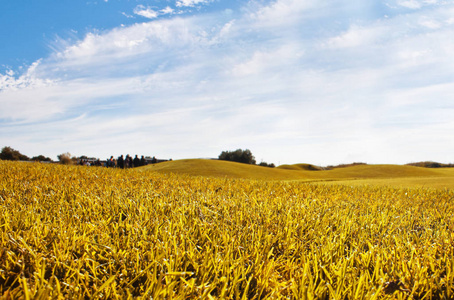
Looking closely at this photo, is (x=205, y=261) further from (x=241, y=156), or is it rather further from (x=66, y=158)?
(x=241, y=156)

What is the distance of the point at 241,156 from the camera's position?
2982 inches

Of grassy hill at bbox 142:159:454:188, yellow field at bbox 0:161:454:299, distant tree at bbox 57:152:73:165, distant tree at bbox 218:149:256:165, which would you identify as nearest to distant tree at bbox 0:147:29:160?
Result: distant tree at bbox 57:152:73:165

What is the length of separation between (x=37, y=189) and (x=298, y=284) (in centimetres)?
540

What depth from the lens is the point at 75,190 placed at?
5.84 metres

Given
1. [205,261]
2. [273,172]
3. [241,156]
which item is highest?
[241,156]

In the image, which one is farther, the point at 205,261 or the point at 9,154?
the point at 9,154

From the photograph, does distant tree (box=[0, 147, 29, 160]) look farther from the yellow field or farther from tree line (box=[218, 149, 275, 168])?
the yellow field

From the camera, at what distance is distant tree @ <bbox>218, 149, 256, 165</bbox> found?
7519 cm

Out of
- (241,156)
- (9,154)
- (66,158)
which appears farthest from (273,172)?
(9,154)

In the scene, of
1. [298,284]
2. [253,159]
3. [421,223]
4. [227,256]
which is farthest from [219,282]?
[253,159]

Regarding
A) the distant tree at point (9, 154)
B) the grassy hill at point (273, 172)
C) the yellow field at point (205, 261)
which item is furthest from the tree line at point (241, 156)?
the yellow field at point (205, 261)

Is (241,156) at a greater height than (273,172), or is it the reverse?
(241,156)

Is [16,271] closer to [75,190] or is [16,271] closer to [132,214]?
[132,214]

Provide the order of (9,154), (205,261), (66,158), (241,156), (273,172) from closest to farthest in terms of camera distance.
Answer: (205,261), (273,172), (66,158), (9,154), (241,156)
